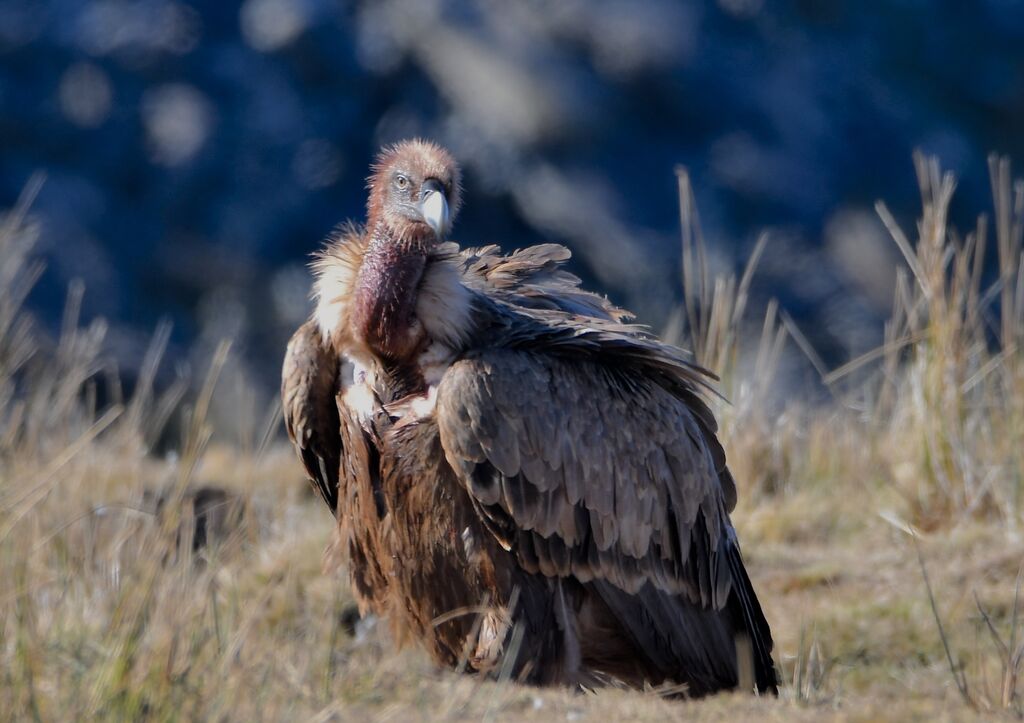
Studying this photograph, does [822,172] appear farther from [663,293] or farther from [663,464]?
[663,464]

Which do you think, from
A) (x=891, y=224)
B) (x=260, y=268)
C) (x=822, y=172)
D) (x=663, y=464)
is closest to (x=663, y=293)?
(x=822, y=172)

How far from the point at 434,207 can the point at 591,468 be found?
3.38 ft

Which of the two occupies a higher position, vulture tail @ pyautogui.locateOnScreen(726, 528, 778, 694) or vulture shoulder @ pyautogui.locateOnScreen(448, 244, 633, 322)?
vulture shoulder @ pyautogui.locateOnScreen(448, 244, 633, 322)

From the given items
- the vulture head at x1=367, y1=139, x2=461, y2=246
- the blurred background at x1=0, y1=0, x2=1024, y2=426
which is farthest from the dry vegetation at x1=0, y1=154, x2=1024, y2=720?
the blurred background at x1=0, y1=0, x2=1024, y2=426

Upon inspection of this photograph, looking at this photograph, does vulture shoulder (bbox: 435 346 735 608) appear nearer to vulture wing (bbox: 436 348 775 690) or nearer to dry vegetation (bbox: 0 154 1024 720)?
vulture wing (bbox: 436 348 775 690)

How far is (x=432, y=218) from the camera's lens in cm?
484

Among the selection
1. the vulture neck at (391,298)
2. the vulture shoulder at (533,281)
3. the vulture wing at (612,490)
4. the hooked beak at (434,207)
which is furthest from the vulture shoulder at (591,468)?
the hooked beak at (434,207)

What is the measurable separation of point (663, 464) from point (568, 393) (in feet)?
1.52

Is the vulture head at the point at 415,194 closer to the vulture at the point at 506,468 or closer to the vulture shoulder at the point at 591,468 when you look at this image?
the vulture at the point at 506,468

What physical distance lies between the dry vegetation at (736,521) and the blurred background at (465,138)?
12224mm

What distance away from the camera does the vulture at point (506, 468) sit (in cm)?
464

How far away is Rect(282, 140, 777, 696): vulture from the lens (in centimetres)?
464

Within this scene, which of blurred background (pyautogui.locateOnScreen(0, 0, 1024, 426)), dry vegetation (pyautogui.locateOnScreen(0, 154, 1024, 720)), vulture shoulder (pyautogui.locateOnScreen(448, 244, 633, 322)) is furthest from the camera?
blurred background (pyautogui.locateOnScreen(0, 0, 1024, 426))

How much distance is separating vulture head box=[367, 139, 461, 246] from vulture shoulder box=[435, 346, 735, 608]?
533 millimetres
